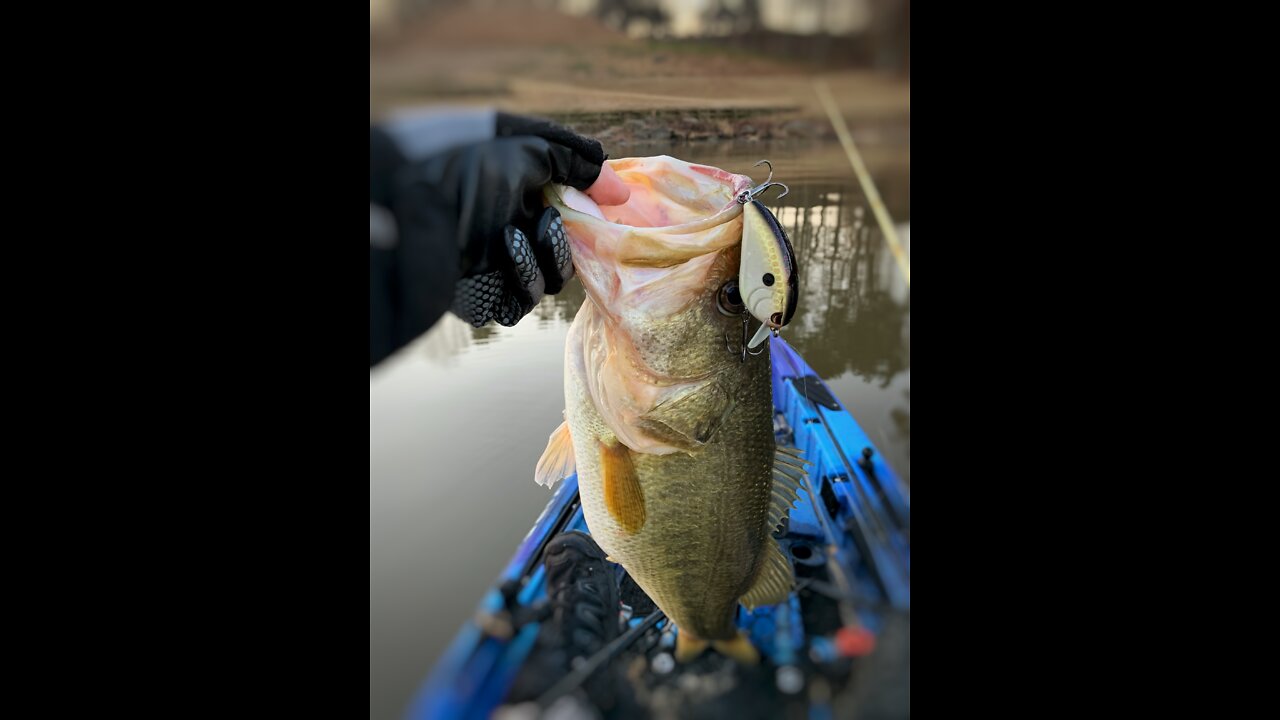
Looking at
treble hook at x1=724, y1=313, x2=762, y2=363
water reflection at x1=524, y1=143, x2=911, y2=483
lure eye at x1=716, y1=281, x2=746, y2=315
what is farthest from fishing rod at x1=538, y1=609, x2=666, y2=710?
lure eye at x1=716, y1=281, x2=746, y2=315

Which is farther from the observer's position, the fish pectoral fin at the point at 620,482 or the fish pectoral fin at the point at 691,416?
the fish pectoral fin at the point at 620,482

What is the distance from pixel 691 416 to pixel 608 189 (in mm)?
547

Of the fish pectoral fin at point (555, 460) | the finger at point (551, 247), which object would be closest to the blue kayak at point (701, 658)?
the fish pectoral fin at point (555, 460)

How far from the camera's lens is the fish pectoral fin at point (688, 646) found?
5.86ft

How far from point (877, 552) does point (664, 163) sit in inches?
70.0

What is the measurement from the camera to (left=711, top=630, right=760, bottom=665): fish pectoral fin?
1.83 meters

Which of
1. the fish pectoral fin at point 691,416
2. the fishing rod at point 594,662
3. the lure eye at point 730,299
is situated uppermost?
the lure eye at point 730,299

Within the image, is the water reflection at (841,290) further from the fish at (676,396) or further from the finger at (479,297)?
the finger at (479,297)

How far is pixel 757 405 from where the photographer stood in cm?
135

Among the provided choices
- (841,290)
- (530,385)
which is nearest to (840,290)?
(841,290)

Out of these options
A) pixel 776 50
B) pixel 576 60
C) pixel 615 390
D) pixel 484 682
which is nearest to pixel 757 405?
pixel 615 390

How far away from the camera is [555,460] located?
5.49 ft

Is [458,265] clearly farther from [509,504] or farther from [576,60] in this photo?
[509,504]

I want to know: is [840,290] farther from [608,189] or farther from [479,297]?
[479,297]
